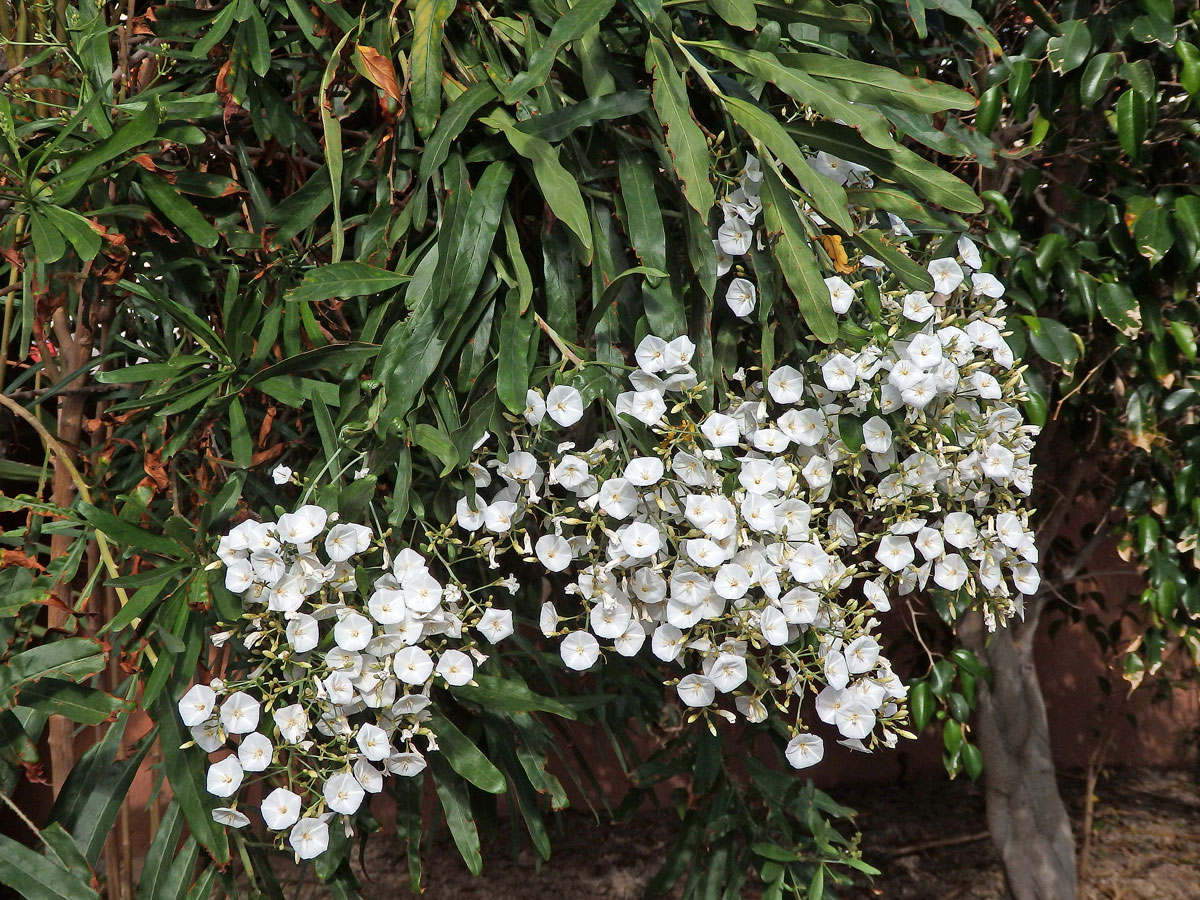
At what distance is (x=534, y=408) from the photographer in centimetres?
94

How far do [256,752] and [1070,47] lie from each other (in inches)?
62.2

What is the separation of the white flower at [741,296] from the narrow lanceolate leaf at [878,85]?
0.22 metres

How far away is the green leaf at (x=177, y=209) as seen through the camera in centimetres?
104

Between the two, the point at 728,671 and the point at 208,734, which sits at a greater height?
the point at 728,671

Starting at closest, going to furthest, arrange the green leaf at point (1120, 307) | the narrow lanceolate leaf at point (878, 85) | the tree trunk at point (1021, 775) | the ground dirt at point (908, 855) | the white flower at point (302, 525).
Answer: the white flower at point (302, 525) < the narrow lanceolate leaf at point (878, 85) < the green leaf at point (1120, 307) < the tree trunk at point (1021, 775) < the ground dirt at point (908, 855)

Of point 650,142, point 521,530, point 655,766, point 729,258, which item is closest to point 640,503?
point 521,530

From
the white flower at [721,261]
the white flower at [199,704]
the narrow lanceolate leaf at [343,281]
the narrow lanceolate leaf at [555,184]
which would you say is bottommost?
the white flower at [199,704]

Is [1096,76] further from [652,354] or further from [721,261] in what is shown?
[652,354]

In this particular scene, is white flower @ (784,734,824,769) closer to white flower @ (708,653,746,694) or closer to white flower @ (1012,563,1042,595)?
white flower @ (708,653,746,694)

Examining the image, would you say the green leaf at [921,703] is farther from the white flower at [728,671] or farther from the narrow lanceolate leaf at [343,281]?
the narrow lanceolate leaf at [343,281]

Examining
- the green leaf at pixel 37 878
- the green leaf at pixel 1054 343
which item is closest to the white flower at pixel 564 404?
the green leaf at pixel 37 878

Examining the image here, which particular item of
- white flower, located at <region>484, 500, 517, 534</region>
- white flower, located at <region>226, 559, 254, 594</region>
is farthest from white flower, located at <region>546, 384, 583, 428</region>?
white flower, located at <region>226, 559, 254, 594</region>

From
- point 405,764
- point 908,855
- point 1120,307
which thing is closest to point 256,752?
point 405,764

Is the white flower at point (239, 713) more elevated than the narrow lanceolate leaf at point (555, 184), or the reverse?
the narrow lanceolate leaf at point (555, 184)
